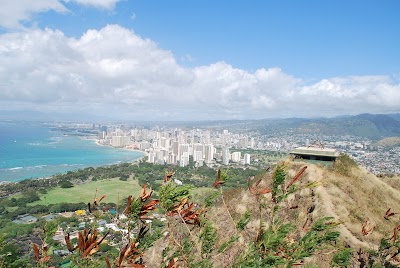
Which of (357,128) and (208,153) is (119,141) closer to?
(208,153)

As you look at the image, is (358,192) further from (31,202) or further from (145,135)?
(145,135)

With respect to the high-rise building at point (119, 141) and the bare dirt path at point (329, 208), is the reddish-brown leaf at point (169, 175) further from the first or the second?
the high-rise building at point (119, 141)

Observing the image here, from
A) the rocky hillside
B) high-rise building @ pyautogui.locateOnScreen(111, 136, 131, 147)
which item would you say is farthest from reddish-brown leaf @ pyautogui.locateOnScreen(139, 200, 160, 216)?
high-rise building @ pyautogui.locateOnScreen(111, 136, 131, 147)

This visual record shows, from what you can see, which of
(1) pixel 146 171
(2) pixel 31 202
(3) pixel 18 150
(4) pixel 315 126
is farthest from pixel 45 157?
(4) pixel 315 126

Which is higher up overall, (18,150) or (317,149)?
(317,149)

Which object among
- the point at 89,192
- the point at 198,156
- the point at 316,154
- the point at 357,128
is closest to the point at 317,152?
the point at 316,154

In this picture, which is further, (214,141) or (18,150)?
(214,141)
